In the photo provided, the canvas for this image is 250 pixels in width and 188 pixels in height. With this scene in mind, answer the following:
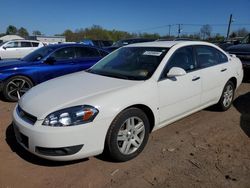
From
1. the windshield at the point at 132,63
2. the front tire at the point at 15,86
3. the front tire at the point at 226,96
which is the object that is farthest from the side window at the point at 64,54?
the front tire at the point at 226,96

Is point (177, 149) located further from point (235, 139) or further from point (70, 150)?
point (70, 150)

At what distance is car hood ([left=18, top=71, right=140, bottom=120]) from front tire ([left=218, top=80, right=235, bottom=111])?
2.46 metres

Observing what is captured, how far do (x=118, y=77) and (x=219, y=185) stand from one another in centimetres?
195

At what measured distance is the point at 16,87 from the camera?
6.14 m

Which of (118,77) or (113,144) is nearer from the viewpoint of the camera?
(113,144)

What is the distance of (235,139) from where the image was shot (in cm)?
390

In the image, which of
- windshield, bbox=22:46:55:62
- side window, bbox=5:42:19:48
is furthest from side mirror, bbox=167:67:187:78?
side window, bbox=5:42:19:48

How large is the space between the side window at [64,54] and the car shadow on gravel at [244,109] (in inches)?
179

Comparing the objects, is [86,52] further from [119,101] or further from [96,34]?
[96,34]

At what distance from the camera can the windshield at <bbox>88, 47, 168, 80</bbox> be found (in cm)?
362

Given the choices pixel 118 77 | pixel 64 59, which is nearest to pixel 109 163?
pixel 118 77

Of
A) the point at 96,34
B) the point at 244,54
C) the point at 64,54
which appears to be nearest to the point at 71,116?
the point at 64,54

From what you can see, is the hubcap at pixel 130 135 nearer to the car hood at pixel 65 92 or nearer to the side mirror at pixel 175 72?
the car hood at pixel 65 92

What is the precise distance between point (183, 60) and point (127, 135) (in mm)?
1674
